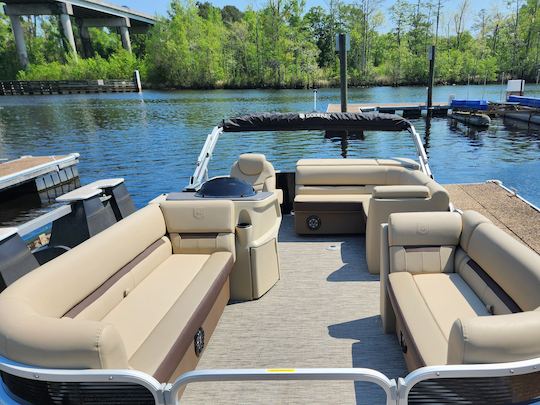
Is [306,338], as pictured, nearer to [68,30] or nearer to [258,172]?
Answer: [258,172]

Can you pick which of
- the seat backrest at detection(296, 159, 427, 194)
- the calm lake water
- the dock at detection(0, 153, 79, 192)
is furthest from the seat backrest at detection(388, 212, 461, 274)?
the dock at detection(0, 153, 79, 192)

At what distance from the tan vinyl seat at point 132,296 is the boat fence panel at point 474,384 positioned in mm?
1266

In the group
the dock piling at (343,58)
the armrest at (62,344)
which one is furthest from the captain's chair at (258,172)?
the dock piling at (343,58)

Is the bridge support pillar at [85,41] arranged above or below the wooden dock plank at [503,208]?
above

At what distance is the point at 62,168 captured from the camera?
13445 millimetres

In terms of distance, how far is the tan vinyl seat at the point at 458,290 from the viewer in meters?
1.67

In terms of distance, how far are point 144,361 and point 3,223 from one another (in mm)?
10546

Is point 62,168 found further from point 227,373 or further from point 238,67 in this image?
point 238,67

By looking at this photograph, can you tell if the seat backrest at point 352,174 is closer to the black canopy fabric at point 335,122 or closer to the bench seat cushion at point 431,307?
the black canopy fabric at point 335,122

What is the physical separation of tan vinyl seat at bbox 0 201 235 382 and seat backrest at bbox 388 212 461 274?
1389mm

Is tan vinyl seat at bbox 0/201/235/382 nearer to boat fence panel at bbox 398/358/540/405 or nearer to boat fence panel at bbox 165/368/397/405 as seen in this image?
boat fence panel at bbox 165/368/397/405

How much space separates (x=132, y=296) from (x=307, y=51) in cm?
5369

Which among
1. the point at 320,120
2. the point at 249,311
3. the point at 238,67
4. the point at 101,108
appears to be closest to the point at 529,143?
the point at 320,120

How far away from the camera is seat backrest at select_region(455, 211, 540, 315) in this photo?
223cm
